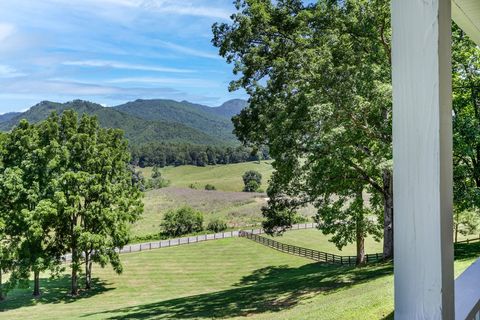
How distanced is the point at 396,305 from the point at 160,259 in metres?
29.7

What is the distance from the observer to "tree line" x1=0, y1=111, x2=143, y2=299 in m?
20.2

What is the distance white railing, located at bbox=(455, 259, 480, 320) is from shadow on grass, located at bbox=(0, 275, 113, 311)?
70.4ft

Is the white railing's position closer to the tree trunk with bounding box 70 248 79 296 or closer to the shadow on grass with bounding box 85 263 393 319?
the shadow on grass with bounding box 85 263 393 319

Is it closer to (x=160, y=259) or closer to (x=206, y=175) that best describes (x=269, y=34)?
(x=160, y=259)

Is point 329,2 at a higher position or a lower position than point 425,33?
higher

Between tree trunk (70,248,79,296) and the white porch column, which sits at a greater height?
the white porch column

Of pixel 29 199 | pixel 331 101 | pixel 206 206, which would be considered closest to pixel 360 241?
pixel 331 101

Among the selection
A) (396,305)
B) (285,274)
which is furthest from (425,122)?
(285,274)

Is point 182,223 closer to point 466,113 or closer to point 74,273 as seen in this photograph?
point 74,273

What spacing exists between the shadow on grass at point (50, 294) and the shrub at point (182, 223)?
533 inches

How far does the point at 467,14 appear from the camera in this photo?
4.90ft

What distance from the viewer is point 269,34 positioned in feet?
47.8

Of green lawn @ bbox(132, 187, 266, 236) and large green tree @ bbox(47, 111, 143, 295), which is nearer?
large green tree @ bbox(47, 111, 143, 295)

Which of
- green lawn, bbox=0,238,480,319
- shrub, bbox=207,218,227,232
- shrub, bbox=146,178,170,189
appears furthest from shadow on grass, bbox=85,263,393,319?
shrub, bbox=146,178,170,189
